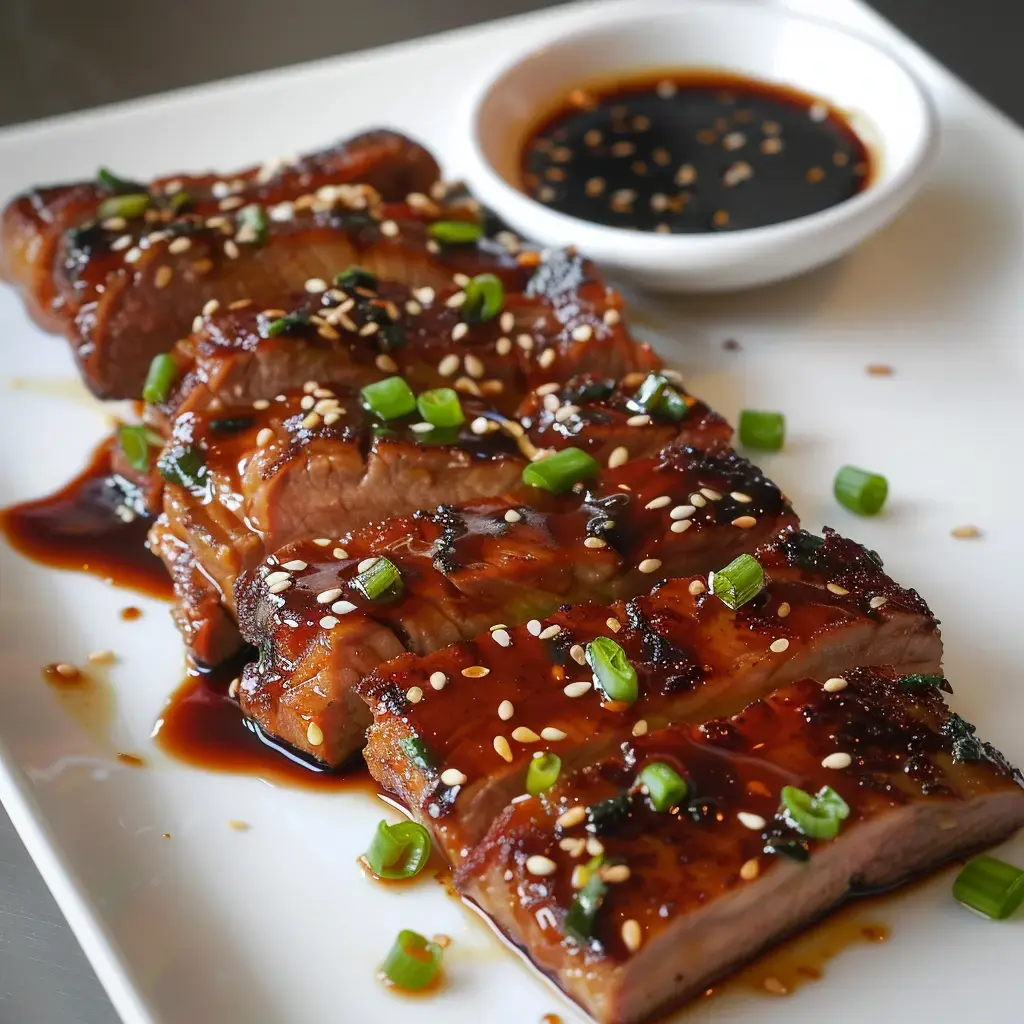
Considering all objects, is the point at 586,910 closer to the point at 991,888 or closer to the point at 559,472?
the point at 991,888

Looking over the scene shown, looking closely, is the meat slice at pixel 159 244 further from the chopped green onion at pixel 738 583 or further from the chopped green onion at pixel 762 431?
the chopped green onion at pixel 738 583

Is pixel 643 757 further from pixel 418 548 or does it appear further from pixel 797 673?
pixel 418 548

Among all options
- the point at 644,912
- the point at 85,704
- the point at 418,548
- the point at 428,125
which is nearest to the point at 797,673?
the point at 644,912

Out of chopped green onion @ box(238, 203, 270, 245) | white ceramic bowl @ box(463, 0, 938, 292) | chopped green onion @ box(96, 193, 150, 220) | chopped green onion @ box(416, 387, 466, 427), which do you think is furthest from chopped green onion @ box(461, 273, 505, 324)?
chopped green onion @ box(96, 193, 150, 220)

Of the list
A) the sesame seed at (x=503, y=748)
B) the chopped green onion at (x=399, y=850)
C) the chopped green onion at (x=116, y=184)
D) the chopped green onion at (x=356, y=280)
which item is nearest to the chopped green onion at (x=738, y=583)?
the sesame seed at (x=503, y=748)

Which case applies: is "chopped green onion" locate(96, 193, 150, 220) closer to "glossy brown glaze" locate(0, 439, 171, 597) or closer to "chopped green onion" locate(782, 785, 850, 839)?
"glossy brown glaze" locate(0, 439, 171, 597)

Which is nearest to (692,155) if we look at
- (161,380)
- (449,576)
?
(161,380)
